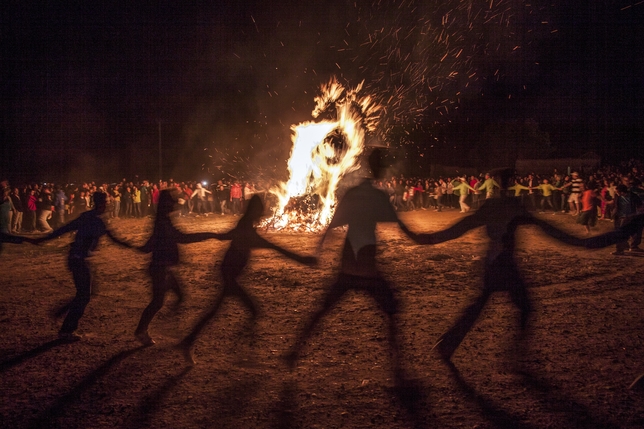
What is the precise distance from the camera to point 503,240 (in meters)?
4.75

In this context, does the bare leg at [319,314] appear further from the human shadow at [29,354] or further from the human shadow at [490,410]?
the human shadow at [29,354]

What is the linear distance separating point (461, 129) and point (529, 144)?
6372 mm

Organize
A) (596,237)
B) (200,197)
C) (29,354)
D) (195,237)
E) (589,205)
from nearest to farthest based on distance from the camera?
1. (596,237)
2. (29,354)
3. (195,237)
4. (589,205)
5. (200,197)

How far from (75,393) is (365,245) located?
115 inches

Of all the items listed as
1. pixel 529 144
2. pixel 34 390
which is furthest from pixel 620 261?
pixel 529 144

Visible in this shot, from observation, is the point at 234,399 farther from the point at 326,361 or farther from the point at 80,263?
the point at 80,263

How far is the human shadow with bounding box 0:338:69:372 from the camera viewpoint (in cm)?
501

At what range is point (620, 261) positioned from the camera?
33.0 ft

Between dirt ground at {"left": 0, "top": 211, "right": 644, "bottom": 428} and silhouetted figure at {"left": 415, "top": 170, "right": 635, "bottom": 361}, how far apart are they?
1.96 feet

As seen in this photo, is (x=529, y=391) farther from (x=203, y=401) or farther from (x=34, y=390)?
(x=34, y=390)

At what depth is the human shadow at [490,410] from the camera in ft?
12.2

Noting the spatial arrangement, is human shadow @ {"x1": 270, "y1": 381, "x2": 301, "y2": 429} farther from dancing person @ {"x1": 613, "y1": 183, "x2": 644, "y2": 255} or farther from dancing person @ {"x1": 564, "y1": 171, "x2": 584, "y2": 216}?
dancing person @ {"x1": 564, "y1": 171, "x2": 584, "y2": 216}

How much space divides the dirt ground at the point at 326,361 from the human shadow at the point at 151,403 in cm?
2

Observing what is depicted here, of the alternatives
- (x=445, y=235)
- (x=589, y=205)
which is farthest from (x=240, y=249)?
(x=589, y=205)
